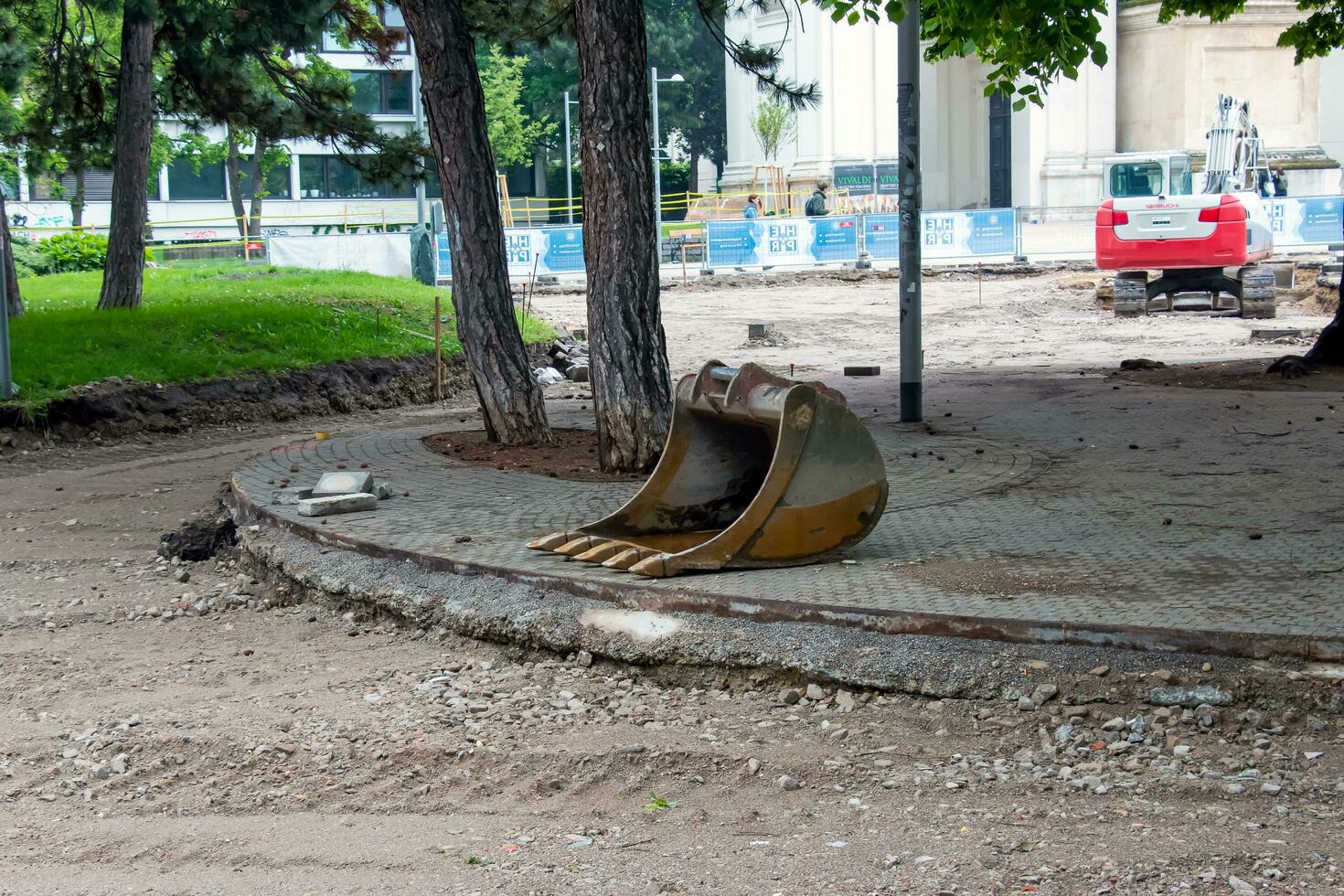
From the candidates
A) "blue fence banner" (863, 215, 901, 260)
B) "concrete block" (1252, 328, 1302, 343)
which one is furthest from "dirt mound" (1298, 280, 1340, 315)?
"blue fence banner" (863, 215, 901, 260)

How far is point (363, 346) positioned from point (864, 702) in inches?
Answer: 454

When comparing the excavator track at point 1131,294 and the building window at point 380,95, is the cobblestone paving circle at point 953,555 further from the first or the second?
the building window at point 380,95

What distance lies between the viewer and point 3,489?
10172 mm

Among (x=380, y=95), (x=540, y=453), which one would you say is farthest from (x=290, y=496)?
(x=380, y=95)

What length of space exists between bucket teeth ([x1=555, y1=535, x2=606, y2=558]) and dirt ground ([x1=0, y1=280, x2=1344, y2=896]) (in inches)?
24.3

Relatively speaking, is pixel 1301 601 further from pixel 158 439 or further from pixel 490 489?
pixel 158 439

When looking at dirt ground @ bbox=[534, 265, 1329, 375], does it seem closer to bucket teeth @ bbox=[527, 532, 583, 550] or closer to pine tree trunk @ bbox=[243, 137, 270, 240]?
bucket teeth @ bbox=[527, 532, 583, 550]

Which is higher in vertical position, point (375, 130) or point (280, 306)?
point (375, 130)

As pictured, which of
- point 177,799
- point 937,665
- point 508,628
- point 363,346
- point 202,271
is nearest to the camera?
point 177,799

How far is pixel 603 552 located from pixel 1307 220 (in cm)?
3315

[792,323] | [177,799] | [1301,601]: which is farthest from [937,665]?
[792,323]

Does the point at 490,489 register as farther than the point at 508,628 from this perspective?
Yes

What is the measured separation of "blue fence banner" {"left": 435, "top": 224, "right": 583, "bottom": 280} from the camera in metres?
35.3

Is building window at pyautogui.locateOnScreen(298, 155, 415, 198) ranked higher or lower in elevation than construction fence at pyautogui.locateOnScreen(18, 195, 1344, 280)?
higher
